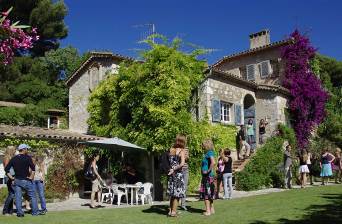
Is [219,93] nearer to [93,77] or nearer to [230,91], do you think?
[230,91]

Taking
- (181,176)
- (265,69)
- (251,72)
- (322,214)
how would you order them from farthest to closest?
1. (251,72)
2. (265,69)
3. (181,176)
4. (322,214)

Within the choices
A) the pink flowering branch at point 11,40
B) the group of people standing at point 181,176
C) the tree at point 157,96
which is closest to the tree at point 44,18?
the tree at point 157,96

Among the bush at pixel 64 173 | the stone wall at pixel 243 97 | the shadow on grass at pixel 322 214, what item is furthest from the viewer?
the stone wall at pixel 243 97

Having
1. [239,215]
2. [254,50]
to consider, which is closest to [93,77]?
[254,50]

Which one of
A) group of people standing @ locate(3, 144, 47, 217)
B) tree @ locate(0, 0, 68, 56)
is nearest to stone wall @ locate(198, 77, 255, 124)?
group of people standing @ locate(3, 144, 47, 217)

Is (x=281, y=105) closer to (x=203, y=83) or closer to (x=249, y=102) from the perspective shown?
(x=249, y=102)

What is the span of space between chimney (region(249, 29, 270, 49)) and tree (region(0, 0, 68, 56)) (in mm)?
19307

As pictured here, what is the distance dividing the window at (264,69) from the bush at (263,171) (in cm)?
721

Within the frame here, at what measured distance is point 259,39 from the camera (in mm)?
28281

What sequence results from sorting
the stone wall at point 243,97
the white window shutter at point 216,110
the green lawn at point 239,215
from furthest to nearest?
the white window shutter at point 216,110, the stone wall at point 243,97, the green lawn at point 239,215

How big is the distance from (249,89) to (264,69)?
402cm

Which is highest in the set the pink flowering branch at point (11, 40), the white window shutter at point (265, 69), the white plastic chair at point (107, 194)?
the white window shutter at point (265, 69)

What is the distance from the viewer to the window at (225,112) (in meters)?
20.9

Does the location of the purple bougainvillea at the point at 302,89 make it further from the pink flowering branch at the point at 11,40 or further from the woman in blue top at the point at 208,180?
the pink flowering branch at the point at 11,40
